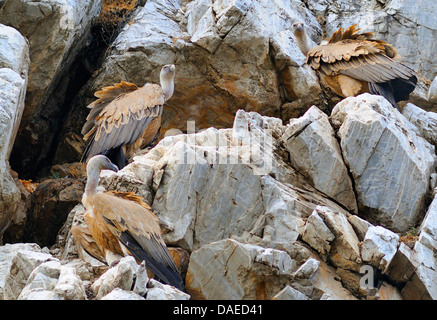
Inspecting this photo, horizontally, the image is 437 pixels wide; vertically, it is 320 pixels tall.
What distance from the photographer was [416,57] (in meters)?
13.5

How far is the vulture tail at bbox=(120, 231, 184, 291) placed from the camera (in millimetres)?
7684

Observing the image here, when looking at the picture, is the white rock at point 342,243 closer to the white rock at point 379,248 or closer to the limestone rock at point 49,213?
the white rock at point 379,248

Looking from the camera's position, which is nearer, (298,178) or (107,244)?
(107,244)

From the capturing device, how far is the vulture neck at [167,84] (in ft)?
37.3

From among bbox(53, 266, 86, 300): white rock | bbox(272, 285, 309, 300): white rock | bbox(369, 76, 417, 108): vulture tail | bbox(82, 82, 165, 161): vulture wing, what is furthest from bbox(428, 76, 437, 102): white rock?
bbox(53, 266, 86, 300): white rock

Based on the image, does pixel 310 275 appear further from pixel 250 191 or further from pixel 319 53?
pixel 319 53

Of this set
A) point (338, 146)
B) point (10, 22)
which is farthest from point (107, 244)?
point (10, 22)

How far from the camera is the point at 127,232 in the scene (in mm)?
7945

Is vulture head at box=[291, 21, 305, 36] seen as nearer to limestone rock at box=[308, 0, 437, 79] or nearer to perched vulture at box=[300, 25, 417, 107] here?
perched vulture at box=[300, 25, 417, 107]

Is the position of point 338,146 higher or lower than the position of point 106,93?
higher

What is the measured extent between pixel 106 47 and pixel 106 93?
98.2 inches

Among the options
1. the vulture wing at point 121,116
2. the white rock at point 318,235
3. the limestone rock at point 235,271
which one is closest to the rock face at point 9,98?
the vulture wing at point 121,116

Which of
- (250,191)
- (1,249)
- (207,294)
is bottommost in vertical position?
(1,249)
